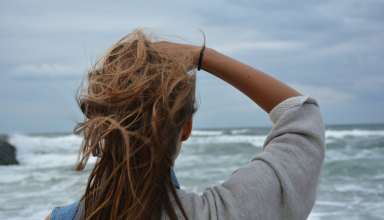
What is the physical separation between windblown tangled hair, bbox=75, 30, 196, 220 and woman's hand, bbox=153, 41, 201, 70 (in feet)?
0.12

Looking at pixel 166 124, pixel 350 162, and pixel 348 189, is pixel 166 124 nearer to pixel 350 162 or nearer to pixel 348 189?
pixel 348 189

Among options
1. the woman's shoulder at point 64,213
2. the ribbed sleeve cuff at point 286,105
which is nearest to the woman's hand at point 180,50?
the ribbed sleeve cuff at point 286,105

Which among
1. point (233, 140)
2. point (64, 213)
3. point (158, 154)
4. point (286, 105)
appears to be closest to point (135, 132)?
point (158, 154)

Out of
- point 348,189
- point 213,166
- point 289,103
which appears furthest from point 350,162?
point 289,103

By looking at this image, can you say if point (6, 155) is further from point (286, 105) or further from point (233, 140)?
point (286, 105)

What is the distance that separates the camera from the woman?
89 centimetres

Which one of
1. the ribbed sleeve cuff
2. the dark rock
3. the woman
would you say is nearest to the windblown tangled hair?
the woman

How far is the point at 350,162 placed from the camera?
48.3 feet

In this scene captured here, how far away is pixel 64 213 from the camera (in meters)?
0.93

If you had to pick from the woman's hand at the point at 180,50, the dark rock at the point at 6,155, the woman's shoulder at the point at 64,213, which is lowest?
the dark rock at the point at 6,155

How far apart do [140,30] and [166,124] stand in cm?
24

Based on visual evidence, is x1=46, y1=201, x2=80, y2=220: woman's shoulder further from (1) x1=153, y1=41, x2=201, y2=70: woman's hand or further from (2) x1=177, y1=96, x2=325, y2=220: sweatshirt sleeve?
(1) x1=153, y1=41, x2=201, y2=70: woman's hand

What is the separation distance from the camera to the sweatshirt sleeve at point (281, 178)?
92 cm

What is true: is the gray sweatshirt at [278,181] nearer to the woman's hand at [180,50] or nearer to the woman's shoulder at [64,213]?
the woman's shoulder at [64,213]
